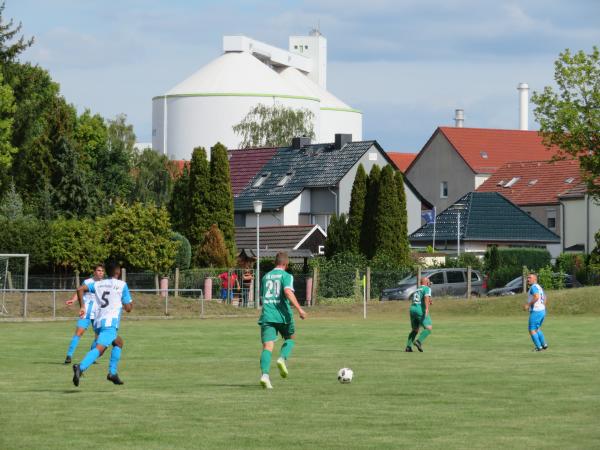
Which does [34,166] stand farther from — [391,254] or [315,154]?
[315,154]

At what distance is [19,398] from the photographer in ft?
59.0

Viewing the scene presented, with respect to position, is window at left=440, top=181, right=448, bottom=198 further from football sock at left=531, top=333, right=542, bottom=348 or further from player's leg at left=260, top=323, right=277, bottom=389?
player's leg at left=260, top=323, right=277, bottom=389

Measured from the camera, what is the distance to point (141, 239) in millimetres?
59688

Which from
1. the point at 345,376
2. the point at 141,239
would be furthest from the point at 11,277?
the point at 345,376

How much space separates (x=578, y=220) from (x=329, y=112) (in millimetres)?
58293

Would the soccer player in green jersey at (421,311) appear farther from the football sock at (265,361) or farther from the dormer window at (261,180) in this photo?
the dormer window at (261,180)

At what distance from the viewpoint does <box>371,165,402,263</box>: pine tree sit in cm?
6950

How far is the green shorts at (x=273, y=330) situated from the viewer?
19427mm

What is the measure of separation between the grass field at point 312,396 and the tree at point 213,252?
3120 cm

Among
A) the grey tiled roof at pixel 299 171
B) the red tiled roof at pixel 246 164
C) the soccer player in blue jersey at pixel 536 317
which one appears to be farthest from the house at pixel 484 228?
the soccer player in blue jersey at pixel 536 317

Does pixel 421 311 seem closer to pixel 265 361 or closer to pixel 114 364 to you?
pixel 265 361

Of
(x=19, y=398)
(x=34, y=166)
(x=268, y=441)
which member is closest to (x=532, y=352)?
(x=19, y=398)

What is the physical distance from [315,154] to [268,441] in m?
Answer: 83.5

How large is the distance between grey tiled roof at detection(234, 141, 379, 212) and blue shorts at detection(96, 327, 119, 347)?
71.7 meters
